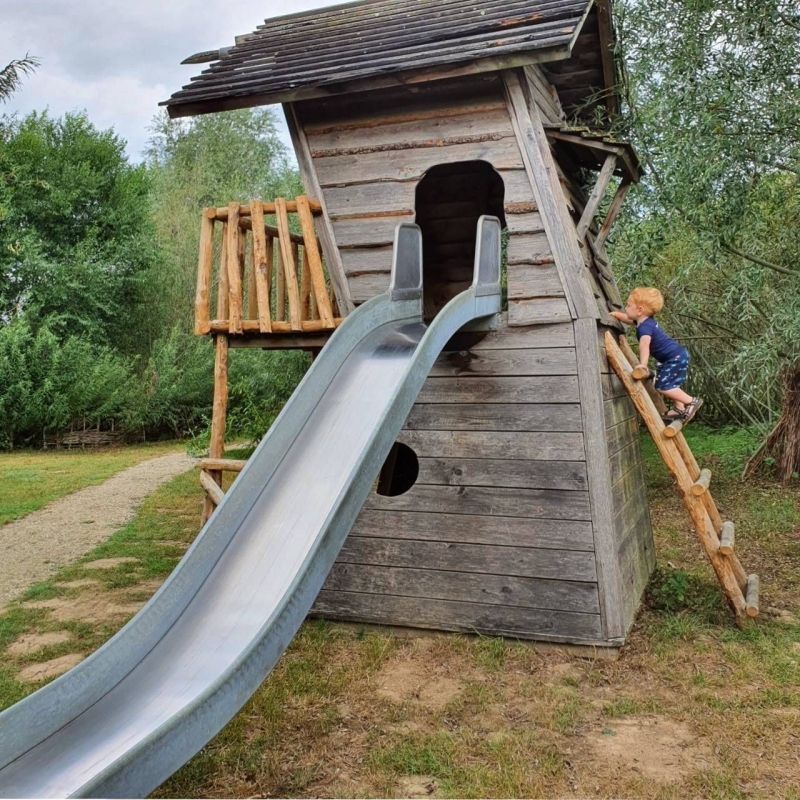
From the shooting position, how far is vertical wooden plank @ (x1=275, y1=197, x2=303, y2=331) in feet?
18.7

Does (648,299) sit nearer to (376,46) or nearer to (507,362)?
(507,362)

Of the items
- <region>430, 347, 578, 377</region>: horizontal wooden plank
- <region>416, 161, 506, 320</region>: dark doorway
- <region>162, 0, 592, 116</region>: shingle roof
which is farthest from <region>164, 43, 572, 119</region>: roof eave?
<region>416, 161, 506, 320</region>: dark doorway

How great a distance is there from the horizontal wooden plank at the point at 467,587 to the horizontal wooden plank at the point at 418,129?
3.00 metres

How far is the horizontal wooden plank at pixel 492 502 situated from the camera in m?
5.19

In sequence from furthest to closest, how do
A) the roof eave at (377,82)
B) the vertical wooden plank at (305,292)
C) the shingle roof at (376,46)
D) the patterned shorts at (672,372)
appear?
the vertical wooden plank at (305,292) → the patterned shorts at (672,372) → the shingle roof at (376,46) → the roof eave at (377,82)

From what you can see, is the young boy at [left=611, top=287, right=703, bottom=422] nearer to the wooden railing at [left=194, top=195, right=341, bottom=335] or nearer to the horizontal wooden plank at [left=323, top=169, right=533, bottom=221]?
the horizontal wooden plank at [left=323, top=169, right=533, bottom=221]

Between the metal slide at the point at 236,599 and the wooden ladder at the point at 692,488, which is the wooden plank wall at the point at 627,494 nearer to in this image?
the wooden ladder at the point at 692,488

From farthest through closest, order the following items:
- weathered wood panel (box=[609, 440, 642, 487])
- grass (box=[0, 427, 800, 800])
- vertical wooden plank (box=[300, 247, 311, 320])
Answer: vertical wooden plank (box=[300, 247, 311, 320])
weathered wood panel (box=[609, 440, 642, 487])
grass (box=[0, 427, 800, 800])

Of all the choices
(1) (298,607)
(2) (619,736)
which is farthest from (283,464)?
(2) (619,736)

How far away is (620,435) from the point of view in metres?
6.04

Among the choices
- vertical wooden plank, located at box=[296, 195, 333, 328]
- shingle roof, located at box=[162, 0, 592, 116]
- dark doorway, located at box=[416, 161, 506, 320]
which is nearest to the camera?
shingle roof, located at box=[162, 0, 592, 116]

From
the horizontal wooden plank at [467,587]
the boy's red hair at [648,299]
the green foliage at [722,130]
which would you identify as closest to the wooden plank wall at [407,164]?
the boy's red hair at [648,299]

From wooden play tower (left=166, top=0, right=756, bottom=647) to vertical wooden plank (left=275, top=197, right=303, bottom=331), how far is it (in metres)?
0.02

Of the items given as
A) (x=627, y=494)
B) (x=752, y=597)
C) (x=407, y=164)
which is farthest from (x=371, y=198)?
(x=752, y=597)
